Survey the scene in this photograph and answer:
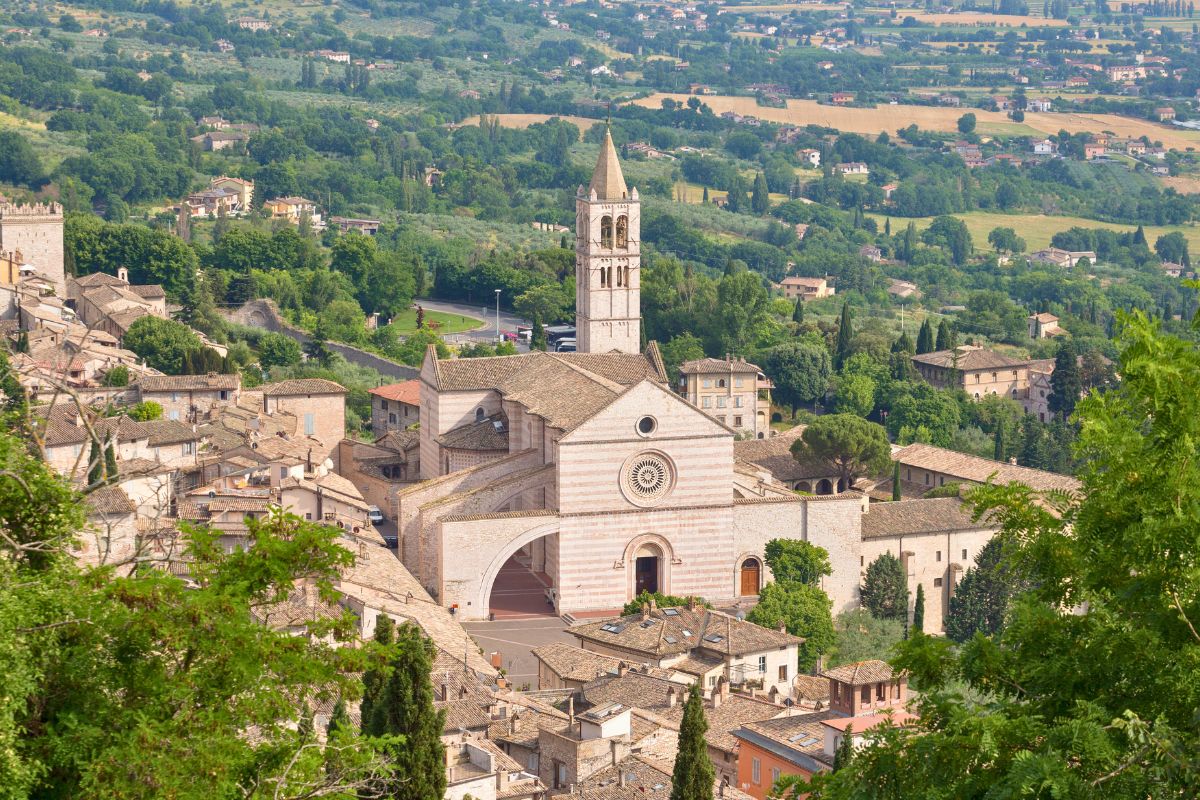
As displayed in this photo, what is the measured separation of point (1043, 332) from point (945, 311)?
29275mm

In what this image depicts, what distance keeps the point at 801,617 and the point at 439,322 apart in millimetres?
46787

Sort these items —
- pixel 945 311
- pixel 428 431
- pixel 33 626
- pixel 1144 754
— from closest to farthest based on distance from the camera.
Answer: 1. pixel 1144 754
2. pixel 33 626
3. pixel 428 431
4. pixel 945 311

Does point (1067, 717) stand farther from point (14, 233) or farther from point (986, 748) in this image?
point (14, 233)

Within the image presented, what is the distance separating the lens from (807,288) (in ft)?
472

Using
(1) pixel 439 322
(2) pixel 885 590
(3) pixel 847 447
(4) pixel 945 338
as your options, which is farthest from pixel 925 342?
(2) pixel 885 590

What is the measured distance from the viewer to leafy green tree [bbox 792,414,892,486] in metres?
67.5

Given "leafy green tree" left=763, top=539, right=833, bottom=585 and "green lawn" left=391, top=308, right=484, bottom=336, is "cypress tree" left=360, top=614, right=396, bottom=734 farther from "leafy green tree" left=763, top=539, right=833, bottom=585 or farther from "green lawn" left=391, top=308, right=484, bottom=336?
"green lawn" left=391, top=308, right=484, bottom=336

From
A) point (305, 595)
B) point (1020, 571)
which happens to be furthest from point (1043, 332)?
point (1020, 571)

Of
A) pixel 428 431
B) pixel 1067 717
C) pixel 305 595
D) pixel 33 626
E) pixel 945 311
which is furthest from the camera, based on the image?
pixel 945 311

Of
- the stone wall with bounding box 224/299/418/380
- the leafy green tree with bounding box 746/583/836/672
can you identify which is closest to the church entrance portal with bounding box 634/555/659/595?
the leafy green tree with bounding box 746/583/836/672

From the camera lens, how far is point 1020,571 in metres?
19.5

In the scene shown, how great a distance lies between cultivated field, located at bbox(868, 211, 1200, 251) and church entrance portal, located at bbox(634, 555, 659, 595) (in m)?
133

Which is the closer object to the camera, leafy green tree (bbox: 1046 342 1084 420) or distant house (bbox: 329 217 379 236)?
leafy green tree (bbox: 1046 342 1084 420)

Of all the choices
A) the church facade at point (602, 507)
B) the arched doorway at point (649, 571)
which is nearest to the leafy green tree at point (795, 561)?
the church facade at point (602, 507)
